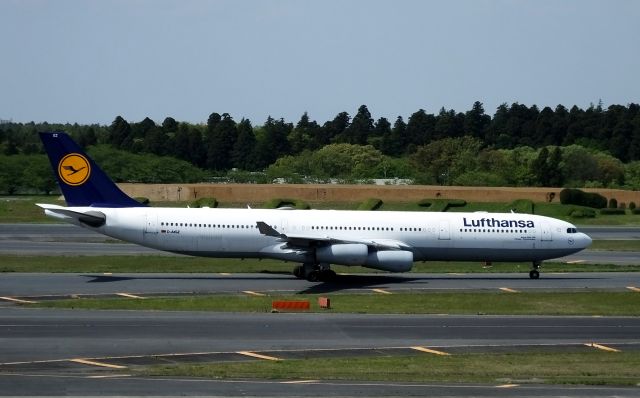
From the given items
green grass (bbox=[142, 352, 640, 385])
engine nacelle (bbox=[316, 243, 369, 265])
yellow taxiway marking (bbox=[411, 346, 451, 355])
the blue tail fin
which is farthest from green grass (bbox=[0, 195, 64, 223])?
green grass (bbox=[142, 352, 640, 385])

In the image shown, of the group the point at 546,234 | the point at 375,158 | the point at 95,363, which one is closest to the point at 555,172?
the point at 375,158

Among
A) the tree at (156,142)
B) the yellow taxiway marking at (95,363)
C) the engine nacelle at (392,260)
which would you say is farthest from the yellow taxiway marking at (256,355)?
the tree at (156,142)

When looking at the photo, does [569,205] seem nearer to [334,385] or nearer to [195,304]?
[195,304]

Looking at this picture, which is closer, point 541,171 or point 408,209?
Result: point 408,209

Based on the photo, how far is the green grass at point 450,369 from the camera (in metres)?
26.8

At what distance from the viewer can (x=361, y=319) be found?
123ft

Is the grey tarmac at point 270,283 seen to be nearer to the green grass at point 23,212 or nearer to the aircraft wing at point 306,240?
the aircraft wing at point 306,240

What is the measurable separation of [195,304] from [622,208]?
76118 mm

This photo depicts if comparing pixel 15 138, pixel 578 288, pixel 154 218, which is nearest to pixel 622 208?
pixel 578 288

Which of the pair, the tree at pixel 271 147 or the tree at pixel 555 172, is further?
the tree at pixel 271 147

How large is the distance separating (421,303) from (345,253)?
6.97 metres

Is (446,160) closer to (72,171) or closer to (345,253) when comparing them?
(345,253)

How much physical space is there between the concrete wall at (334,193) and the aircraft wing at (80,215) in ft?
197

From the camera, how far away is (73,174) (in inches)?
1956
